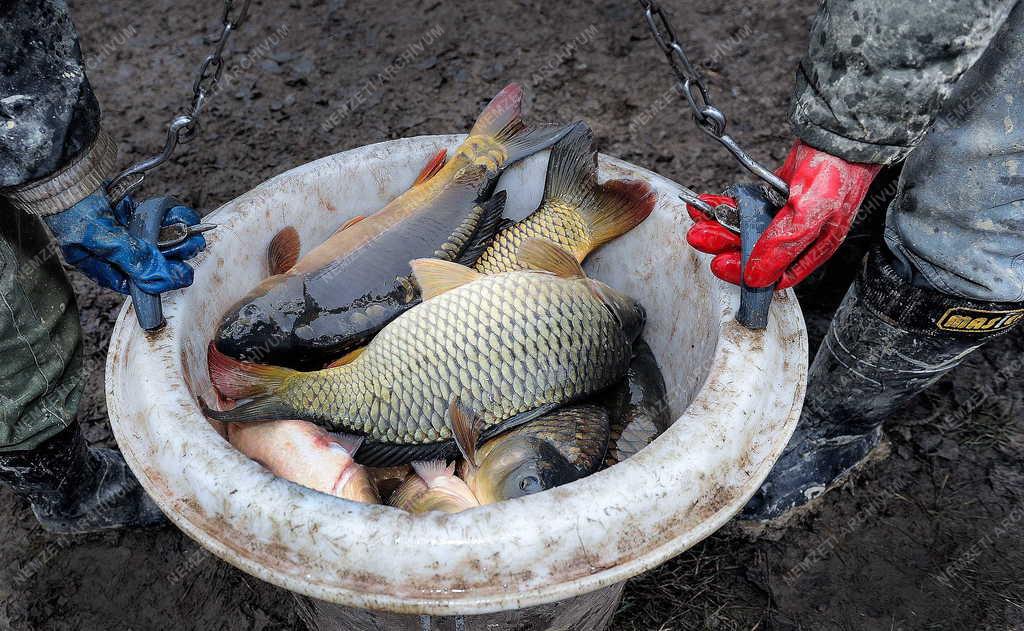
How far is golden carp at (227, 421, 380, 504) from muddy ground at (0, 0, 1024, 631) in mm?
713

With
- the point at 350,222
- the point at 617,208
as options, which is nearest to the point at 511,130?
the point at 617,208

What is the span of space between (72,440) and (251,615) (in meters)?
0.65

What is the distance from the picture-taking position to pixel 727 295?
150 centimetres

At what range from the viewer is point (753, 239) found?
138cm

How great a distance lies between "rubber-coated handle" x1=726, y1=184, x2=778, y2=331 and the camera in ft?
4.55

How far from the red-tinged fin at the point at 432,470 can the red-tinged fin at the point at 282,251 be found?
0.60 meters

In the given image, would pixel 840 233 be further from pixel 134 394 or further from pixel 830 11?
pixel 134 394

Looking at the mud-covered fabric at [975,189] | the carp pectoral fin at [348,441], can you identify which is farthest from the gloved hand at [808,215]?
the carp pectoral fin at [348,441]

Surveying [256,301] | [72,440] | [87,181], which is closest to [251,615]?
[72,440]

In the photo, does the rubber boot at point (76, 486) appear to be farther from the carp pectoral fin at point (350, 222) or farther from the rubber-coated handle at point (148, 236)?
the carp pectoral fin at point (350, 222)

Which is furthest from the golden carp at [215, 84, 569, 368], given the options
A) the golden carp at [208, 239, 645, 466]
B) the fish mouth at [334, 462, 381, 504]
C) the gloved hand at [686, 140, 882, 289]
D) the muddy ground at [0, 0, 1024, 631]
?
the muddy ground at [0, 0, 1024, 631]

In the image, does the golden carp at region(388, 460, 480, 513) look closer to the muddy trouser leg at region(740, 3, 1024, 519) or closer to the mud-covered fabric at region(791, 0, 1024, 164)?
the mud-covered fabric at region(791, 0, 1024, 164)

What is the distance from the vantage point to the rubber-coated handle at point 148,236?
4.67 feet

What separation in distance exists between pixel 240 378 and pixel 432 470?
0.44m
